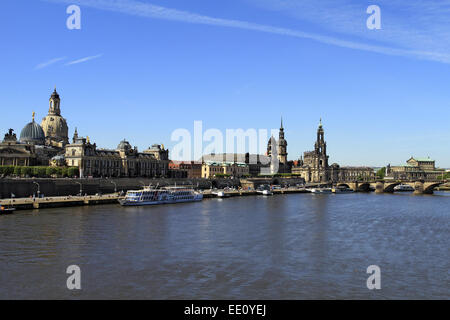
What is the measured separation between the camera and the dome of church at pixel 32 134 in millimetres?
132000

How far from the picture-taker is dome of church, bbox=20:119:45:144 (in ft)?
433

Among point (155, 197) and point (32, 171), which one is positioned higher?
point (32, 171)

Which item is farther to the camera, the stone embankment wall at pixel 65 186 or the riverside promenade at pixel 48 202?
the stone embankment wall at pixel 65 186

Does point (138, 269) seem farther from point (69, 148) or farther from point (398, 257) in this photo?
point (69, 148)

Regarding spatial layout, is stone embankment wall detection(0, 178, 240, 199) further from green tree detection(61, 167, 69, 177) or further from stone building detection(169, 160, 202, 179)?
stone building detection(169, 160, 202, 179)

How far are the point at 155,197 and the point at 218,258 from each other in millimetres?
48657

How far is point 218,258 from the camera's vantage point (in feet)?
105

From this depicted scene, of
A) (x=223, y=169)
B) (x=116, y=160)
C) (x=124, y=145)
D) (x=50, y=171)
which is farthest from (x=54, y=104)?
(x=223, y=169)

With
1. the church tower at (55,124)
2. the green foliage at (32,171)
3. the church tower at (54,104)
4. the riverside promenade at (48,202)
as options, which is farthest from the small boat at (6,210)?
the church tower at (54,104)

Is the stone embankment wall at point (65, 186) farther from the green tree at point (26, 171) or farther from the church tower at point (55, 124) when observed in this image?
the church tower at point (55, 124)

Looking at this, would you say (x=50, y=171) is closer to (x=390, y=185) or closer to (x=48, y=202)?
(x=48, y=202)

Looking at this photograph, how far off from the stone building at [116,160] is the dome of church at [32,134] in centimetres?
1128

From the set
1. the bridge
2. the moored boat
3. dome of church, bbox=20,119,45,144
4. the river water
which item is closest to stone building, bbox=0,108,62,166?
dome of church, bbox=20,119,45,144
